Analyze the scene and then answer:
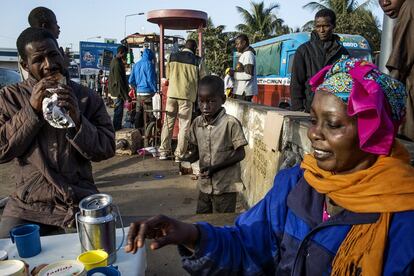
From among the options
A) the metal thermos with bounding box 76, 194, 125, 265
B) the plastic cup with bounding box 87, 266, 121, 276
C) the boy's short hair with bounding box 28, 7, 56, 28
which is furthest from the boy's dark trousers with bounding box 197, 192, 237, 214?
the boy's short hair with bounding box 28, 7, 56, 28

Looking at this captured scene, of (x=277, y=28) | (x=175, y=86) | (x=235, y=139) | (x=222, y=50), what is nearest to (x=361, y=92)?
(x=235, y=139)

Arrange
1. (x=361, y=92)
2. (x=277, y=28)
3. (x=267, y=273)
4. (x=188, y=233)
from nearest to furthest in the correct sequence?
1. (x=361, y=92)
2. (x=188, y=233)
3. (x=267, y=273)
4. (x=277, y=28)

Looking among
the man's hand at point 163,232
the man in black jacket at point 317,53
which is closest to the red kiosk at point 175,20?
the man in black jacket at point 317,53

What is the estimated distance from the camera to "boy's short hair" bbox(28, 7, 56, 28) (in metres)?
3.89

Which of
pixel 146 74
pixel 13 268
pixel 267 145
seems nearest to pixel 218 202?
pixel 267 145

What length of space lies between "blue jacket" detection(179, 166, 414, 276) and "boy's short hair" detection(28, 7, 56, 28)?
3405mm

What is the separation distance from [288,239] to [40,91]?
5.13ft

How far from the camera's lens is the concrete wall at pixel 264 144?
2998 mm

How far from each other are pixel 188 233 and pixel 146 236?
189mm

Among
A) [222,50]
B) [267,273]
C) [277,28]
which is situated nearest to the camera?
[267,273]

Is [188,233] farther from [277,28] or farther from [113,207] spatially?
[277,28]

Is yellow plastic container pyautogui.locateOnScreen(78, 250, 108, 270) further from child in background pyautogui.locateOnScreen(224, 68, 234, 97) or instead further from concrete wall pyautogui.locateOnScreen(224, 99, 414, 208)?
child in background pyautogui.locateOnScreen(224, 68, 234, 97)

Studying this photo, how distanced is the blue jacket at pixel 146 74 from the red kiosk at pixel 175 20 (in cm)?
24

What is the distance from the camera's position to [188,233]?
1.41 m
